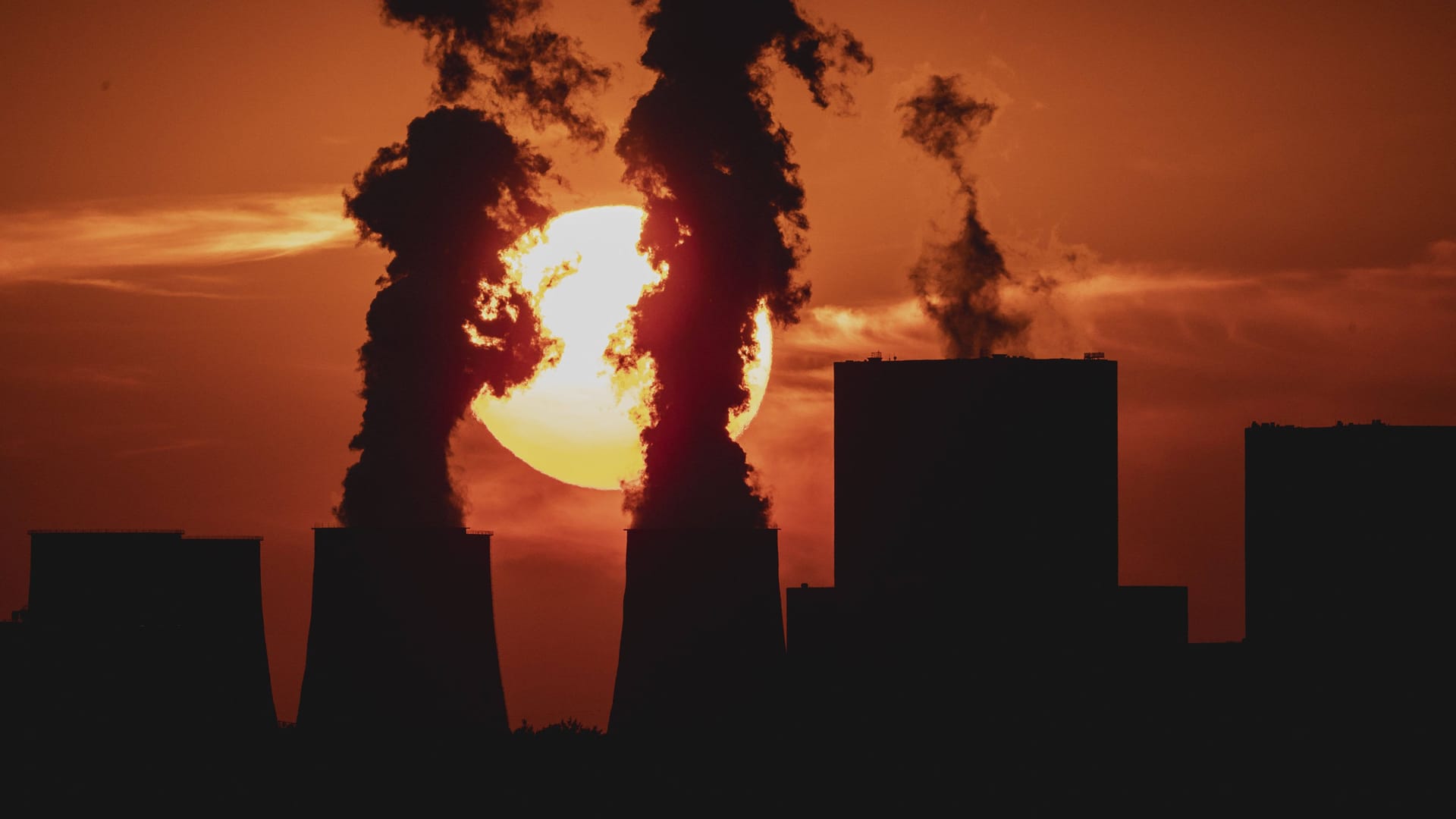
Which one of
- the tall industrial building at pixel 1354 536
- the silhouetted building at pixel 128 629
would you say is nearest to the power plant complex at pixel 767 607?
the silhouetted building at pixel 128 629

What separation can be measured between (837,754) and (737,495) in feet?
15.0

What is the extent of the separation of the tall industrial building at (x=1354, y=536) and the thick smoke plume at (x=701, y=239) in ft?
33.1

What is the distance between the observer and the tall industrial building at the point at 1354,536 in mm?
34469

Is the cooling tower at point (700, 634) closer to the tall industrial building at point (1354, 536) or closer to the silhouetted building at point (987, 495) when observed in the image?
the silhouetted building at point (987, 495)

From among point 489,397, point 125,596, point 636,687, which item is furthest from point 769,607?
point 125,596

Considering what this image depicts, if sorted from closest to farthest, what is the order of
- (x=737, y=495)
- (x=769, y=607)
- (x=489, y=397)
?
(x=769, y=607) < (x=737, y=495) < (x=489, y=397)

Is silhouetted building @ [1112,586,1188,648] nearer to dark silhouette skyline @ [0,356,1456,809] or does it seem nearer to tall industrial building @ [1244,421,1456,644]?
dark silhouette skyline @ [0,356,1456,809]

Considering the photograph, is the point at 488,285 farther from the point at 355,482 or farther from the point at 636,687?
the point at 636,687

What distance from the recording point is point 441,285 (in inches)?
1335

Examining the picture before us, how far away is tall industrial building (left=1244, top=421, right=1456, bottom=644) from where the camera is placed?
34469 millimetres

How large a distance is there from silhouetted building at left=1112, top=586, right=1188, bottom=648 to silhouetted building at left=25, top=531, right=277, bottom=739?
14802 mm

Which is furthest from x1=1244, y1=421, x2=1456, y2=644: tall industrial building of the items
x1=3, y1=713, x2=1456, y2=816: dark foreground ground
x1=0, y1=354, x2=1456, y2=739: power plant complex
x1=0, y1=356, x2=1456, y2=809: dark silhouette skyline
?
x1=3, y1=713, x2=1456, y2=816: dark foreground ground

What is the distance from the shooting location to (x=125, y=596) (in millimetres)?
31703

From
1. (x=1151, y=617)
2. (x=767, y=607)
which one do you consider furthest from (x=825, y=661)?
(x=1151, y=617)
